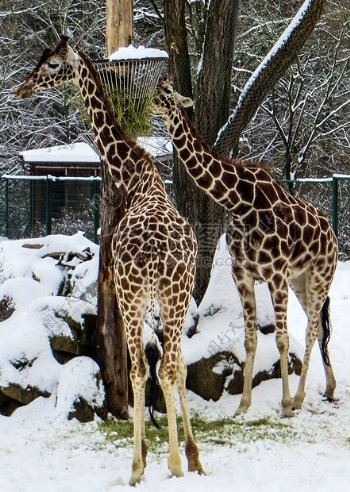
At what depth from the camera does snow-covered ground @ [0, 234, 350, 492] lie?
5.58 m

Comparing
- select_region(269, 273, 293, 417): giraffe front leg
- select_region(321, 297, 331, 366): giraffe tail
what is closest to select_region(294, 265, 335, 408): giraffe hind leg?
select_region(321, 297, 331, 366): giraffe tail

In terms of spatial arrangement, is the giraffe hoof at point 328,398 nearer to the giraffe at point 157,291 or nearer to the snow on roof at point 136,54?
the giraffe at point 157,291

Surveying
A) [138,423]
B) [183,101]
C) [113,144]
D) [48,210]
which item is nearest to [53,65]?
[113,144]

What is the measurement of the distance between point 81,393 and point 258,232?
2214 millimetres

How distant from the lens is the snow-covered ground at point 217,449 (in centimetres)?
558

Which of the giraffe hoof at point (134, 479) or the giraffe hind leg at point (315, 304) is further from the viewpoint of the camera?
the giraffe hind leg at point (315, 304)

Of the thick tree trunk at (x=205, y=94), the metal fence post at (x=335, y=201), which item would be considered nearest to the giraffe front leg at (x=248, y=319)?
the thick tree trunk at (x=205, y=94)

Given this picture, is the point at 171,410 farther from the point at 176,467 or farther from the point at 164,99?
the point at 164,99

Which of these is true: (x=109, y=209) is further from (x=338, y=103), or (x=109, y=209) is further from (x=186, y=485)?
(x=338, y=103)

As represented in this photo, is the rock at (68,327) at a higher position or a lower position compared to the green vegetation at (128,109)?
lower

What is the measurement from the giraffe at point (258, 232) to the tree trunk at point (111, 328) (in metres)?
0.87

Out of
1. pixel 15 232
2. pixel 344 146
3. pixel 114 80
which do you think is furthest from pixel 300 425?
pixel 344 146

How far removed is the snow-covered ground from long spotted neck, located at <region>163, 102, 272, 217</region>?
4.88 feet

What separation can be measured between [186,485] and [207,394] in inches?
99.7
